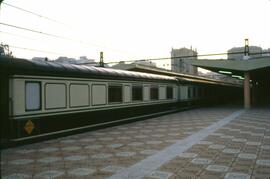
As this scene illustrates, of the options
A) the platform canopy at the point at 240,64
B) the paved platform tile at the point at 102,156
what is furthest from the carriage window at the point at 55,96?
the platform canopy at the point at 240,64

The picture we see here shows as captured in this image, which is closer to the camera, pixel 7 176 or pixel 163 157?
pixel 7 176

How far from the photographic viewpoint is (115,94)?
14.8 m

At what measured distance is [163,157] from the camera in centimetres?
809

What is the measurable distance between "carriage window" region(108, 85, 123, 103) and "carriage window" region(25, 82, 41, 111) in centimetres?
462

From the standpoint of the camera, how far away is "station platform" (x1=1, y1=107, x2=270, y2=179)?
6641 mm

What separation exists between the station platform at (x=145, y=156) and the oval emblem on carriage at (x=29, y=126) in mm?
499

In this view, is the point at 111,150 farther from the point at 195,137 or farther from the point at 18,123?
the point at 195,137

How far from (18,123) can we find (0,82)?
→ 1.33 m

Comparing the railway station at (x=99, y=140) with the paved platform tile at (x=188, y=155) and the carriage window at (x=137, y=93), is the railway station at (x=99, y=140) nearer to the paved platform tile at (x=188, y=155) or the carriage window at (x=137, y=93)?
the paved platform tile at (x=188, y=155)

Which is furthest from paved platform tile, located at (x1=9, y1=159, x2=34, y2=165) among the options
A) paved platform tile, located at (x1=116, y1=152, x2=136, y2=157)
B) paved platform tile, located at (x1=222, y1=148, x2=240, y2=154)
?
paved platform tile, located at (x1=222, y1=148, x2=240, y2=154)

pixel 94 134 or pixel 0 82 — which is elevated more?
pixel 0 82

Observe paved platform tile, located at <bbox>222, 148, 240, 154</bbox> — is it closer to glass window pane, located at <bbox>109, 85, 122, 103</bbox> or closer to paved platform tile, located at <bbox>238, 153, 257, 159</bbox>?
paved platform tile, located at <bbox>238, 153, 257, 159</bbox>

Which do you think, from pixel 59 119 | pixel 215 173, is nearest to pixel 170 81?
pixel 59 119

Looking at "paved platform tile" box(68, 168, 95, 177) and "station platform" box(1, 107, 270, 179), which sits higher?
"station platform" box(1, 107, 270, 179)
